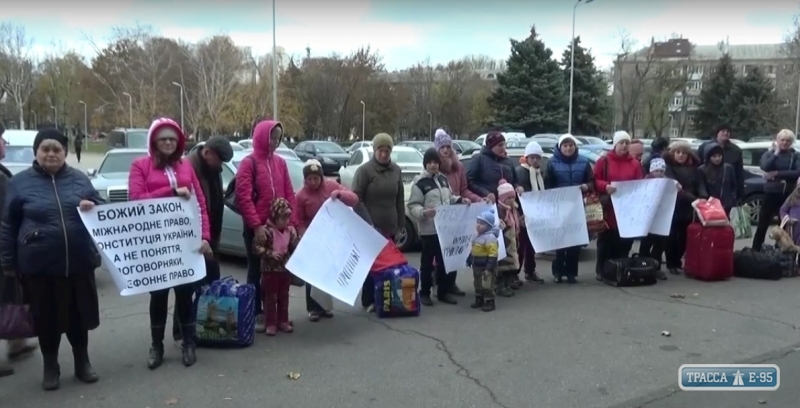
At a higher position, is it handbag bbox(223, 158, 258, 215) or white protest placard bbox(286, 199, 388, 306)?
handbag bbox(223, 158, 258, 215)

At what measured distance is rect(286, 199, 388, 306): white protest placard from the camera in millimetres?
6772

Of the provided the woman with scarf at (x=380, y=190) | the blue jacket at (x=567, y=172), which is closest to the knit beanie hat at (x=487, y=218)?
the woman with scarf at (x=380, y=190)

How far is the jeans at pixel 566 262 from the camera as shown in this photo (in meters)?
9.29

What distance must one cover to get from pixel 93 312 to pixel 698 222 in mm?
7533

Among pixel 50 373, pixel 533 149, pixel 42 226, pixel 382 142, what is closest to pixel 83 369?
pixel 50 373

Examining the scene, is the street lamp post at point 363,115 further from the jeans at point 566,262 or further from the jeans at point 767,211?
the jeans at point 566,262

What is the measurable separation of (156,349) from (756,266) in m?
7.70

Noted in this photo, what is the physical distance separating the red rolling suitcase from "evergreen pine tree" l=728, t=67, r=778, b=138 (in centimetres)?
5135

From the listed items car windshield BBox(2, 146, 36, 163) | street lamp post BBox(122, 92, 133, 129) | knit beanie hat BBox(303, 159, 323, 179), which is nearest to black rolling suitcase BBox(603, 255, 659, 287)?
knit beanie hat BBox(303, 159, 323, 179)

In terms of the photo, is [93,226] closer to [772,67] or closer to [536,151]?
[536,151]

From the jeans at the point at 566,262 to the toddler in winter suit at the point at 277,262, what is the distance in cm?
399

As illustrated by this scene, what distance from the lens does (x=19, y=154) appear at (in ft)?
42.3

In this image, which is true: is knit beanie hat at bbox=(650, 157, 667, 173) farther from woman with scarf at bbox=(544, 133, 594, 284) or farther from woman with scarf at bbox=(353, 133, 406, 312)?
woman with scarf at bbox=(353, 133, 406, 312)

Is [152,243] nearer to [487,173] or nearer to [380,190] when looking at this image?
[380,190]
